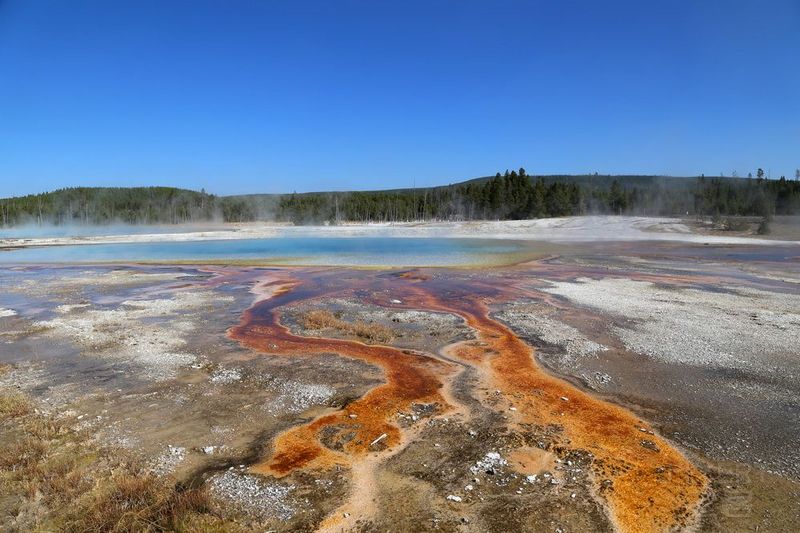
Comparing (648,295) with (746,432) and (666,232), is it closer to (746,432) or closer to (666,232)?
(746,432)

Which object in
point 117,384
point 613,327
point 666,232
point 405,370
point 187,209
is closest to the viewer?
point 117,384

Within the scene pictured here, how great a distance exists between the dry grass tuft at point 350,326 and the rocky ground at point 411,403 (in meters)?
0.08

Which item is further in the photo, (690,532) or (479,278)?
(479,278)

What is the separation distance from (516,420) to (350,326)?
21.9 feet

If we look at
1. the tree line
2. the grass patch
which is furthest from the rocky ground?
the tree line

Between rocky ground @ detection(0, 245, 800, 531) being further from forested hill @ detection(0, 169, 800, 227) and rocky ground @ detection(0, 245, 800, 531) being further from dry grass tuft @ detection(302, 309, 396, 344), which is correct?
forested hill @ detection(0, 169, 800, 227)

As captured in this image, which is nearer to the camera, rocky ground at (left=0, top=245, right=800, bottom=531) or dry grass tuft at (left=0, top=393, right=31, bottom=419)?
rocky ground at (left=0, top=245, right=800, bottom=531)

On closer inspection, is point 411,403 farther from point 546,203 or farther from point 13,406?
point 546,203

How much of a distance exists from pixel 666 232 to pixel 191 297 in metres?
47.1

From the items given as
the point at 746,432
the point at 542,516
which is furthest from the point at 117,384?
the point at 746,432

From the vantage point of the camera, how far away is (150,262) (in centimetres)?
3209

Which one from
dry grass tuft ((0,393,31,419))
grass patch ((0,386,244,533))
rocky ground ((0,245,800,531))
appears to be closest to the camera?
grass patch ((0,386,244,533))

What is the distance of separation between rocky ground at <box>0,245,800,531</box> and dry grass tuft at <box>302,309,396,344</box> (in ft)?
0.27

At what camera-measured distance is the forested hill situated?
80.6 m
